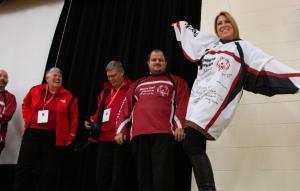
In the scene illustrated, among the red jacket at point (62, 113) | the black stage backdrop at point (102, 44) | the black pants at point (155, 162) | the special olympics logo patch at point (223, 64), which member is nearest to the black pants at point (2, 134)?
the red jacket at point (62, 113)

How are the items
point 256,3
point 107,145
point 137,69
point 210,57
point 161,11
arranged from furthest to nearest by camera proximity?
1. point 161,11
2. point 137,69
3. point 256,3
4. point 107,145
5. point 210,57

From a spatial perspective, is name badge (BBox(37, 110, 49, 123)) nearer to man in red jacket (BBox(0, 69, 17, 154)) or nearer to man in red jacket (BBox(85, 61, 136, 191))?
man in red jacket (BBox(85, 61, 136, 191))

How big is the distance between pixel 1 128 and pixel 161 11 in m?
1.75

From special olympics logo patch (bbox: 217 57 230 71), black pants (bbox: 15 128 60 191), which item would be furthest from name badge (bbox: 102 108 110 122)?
special olympics logo patch (bbox: 217 57 230 71)

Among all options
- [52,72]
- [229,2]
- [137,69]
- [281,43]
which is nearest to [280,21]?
[281,43]

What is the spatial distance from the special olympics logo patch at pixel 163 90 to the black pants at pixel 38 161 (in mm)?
942

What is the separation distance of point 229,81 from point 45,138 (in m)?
1.47

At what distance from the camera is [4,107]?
3.25 metres

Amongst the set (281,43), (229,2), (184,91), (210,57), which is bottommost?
(184,91)

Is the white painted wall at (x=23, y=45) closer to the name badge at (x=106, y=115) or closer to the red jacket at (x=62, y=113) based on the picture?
the red jacket at (x=62, y=113)

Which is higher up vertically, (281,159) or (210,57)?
(210,57)

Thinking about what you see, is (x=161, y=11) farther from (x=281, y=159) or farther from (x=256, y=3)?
(x=281, y=159)

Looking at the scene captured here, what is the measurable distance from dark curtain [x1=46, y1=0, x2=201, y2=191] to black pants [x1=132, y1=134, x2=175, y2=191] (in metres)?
0.51

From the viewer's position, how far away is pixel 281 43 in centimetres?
261
